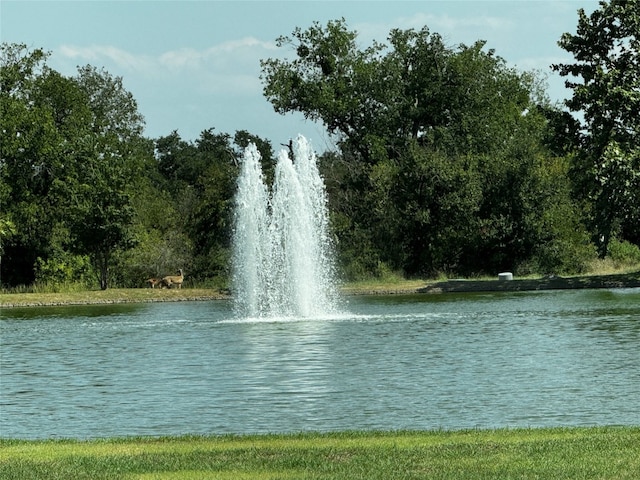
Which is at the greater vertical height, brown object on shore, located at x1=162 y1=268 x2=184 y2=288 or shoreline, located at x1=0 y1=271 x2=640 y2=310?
brown object on shore, located at x1=162 y1=268 x2=184 y2=288

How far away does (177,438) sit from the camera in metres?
14.0

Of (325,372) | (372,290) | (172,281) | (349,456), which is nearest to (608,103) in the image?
(372,290)

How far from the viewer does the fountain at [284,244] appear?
4131 cm

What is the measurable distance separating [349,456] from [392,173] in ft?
174

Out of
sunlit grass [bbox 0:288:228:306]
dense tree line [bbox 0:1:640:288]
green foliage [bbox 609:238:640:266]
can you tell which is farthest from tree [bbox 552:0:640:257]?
sunlit grass [bbox 0:288:228:306]

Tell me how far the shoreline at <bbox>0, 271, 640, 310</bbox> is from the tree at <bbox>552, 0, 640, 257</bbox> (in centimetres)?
183

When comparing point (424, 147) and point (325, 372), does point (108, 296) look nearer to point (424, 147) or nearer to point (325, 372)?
point (424, 147)

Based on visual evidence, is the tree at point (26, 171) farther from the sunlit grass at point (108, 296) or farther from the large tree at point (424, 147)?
the large tree at point (424, 147)

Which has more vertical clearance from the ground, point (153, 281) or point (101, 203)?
point (101, 203)

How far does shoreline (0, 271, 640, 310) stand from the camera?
54094 mm

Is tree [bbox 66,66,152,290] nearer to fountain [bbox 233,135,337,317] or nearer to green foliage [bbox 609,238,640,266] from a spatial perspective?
fountain [bbox 233,135,337,317]

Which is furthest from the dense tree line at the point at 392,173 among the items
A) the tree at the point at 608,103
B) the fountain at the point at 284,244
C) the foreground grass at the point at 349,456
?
the foreground grass at the point at 349,456

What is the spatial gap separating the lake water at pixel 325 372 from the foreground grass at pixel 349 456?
203cm

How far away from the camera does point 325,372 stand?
74.3ft
